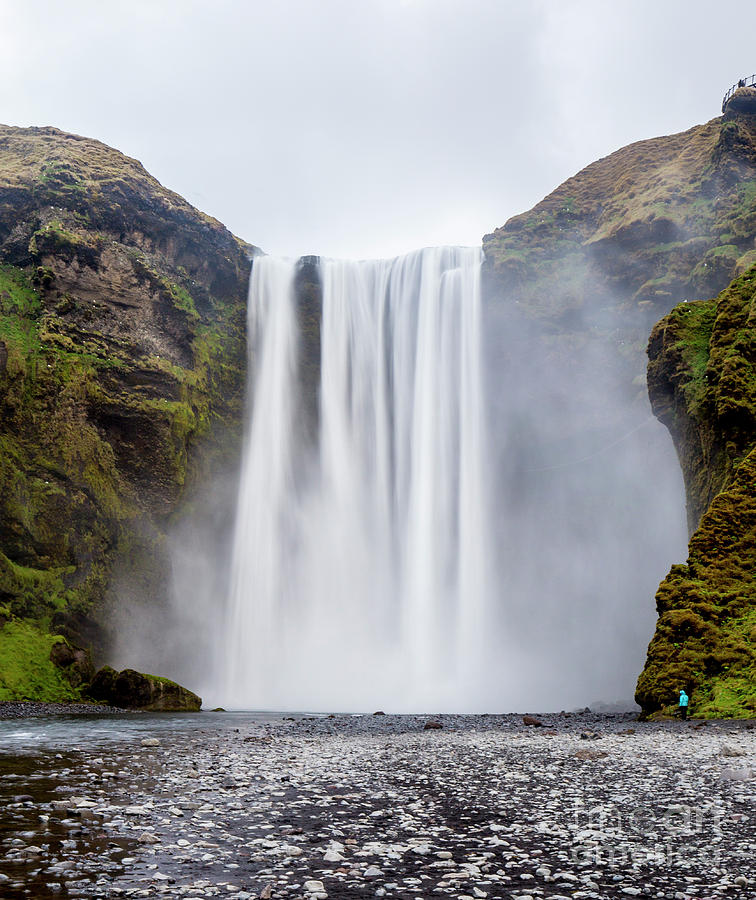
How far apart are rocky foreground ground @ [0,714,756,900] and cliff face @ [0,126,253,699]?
76.4ft

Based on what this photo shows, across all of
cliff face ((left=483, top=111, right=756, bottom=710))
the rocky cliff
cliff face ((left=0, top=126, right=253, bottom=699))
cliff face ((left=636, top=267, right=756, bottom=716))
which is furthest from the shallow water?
cliff face ((left=483, top=111, right=756, bottom=710))

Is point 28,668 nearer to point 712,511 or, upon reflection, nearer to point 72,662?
point 72,662

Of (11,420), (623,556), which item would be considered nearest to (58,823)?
(11,420)

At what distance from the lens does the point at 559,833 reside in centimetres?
659

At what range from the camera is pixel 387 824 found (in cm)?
714

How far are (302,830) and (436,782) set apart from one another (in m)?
3.75

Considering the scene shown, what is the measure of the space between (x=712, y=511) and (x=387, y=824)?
19.4 metres

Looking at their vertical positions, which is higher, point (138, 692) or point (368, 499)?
point (368, 499)

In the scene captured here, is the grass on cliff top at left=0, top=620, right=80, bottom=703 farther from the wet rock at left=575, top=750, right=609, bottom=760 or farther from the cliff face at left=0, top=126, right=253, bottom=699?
the wet rock at left=575, top=750, right=609, bottom=760

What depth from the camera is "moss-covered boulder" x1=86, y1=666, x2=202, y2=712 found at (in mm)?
29172

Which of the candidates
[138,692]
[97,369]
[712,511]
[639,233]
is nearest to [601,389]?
[639,233]

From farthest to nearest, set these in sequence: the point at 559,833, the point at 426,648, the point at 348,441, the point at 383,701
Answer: the point at 348,441, the point at 426,648, the point at 383,701, the point at 559,833

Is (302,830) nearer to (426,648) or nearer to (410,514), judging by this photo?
(426,648)


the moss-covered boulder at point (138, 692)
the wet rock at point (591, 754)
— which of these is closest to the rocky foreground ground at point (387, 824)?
the wet rock at point (591, 754)
